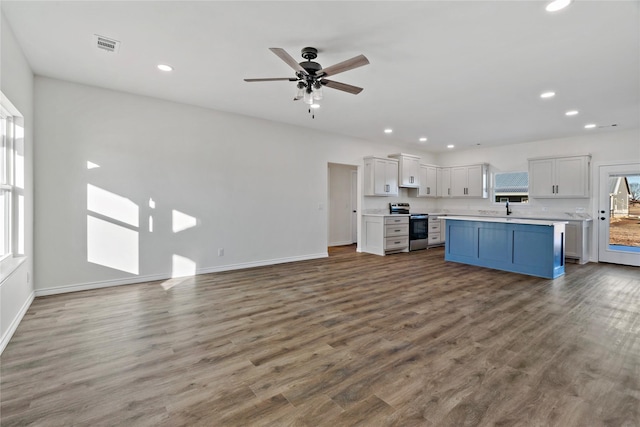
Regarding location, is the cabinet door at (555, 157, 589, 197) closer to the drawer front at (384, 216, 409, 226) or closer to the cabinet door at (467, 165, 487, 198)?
the cabinet door at (467, 165, 487, 198)

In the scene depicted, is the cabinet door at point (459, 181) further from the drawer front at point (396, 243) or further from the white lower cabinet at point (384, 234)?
the drawer front at point (396, 243)

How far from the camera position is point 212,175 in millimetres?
4992

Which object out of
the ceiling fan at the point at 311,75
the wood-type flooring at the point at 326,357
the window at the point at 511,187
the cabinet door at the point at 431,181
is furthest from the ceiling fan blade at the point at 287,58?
the window at the point at 511,187

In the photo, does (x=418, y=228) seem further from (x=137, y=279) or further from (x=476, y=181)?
(x=137, y=279)

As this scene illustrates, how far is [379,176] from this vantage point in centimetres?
728

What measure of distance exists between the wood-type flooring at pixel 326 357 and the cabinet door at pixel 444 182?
192 inches

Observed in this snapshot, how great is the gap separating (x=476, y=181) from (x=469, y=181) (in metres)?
0.20

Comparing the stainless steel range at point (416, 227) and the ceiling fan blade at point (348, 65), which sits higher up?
the ceiling fan blade at point (348, 65)

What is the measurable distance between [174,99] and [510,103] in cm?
525

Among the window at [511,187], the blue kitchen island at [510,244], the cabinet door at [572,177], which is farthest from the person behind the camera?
the window at [511,187]

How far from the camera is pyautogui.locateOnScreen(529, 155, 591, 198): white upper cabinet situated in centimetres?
627

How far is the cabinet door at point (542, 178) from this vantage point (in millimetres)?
6699

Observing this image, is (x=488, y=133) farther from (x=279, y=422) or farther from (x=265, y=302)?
(x=279, y=422)

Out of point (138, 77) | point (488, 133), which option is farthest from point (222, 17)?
point (488, 133)
